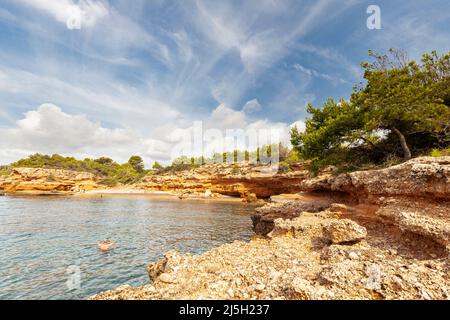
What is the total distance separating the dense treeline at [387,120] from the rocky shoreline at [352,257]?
5.13m

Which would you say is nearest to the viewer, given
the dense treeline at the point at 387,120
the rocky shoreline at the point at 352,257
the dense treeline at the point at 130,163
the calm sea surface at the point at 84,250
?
the rocky shoreline at the point at 352,257

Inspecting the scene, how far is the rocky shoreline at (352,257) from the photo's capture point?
512cm

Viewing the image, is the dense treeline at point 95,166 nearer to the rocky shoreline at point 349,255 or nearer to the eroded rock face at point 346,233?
the rocky shoreline at point 349,255

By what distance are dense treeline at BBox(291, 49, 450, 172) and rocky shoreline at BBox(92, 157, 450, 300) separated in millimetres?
5132

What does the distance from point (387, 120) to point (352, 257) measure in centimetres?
1232

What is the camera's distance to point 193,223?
2530 centimetres

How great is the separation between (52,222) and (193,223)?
16214 mm

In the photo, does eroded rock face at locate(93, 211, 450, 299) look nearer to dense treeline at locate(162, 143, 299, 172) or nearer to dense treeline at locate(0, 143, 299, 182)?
dense treeline at locate(162, 143, 299, 172)

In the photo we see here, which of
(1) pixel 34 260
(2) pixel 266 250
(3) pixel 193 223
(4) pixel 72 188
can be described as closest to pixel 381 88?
(2) pixel 266 250

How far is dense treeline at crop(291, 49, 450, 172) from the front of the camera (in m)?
14.5
